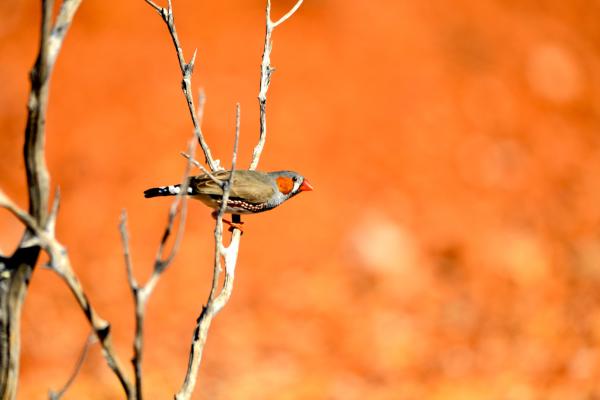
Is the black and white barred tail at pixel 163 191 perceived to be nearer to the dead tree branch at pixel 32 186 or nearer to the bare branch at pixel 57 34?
the dead tree branch at pixel 32 186

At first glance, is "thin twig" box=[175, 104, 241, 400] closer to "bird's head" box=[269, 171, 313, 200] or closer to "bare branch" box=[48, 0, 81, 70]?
"bare branch" box=[48, 0, 81, 70]

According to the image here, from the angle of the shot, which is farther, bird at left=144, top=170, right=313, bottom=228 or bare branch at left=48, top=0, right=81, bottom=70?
bird at left=144, top=170, right=313, bottom=228

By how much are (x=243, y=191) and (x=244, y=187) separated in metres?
0.04

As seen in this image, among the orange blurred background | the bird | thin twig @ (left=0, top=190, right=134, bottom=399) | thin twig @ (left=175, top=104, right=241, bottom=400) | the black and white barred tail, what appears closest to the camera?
thin twig @ (left=0, top=190, right=134, bottom=399)

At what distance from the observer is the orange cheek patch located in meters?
6.51

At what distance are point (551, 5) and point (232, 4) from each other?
870cm

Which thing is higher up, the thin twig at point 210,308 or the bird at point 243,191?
the bird at point 243,191

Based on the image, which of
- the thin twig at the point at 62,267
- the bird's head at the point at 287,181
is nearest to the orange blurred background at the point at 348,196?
the bird's head at the point at 287,181

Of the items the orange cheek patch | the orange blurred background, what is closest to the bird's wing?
the orange cheek patch

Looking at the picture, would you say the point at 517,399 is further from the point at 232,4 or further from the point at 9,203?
the point at 232,4

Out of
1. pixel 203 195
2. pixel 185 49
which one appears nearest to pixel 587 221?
pixel 185 49

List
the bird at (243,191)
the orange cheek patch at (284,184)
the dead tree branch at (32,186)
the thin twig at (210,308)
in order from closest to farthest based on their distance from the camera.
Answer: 1. the dead tree branch at (32,186)
2. the thin twig at (210,308)
3. the bird at (243,191)
4. the orange cheek patch at (284,184)

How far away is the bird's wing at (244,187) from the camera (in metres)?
5.99

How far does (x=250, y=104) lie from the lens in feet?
56.3
